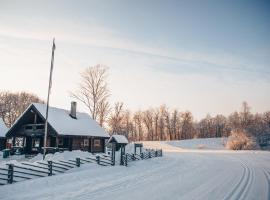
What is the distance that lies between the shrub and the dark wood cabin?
117 feet

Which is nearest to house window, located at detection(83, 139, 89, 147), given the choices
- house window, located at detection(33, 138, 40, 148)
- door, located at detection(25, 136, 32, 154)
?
house window, located at detection(33, 138, 40, 148)

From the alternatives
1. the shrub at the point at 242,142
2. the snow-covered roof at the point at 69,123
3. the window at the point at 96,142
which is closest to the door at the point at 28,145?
the snow-covered roof at the point at 69,123

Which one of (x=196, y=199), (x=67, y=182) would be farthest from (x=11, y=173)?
(x=196, y=199)

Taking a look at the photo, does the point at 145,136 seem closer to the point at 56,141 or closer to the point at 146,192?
the point at 56,141

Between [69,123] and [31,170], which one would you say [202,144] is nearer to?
[69,123]

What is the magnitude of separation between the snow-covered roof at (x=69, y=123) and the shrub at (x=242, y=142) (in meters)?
35.4

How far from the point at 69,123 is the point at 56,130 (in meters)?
3.99

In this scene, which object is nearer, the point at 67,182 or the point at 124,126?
the point at 67,182

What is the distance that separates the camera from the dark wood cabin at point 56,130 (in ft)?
107

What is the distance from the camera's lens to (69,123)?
34750 millimetres

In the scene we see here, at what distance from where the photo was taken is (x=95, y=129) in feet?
127

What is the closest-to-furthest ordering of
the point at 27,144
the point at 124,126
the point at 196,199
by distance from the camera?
the point at 196,199
the point at 27,144
the point at 124,126

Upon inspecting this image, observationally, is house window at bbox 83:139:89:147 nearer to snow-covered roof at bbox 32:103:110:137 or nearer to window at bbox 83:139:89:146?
window at bbox 83:139:89:146

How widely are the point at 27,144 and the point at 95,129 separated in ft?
30.5
